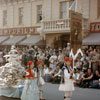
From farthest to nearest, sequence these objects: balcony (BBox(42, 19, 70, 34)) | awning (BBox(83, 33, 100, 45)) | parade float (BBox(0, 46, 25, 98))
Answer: balcony (BBox(42, 19, 70, 34)) < awning (BBox(83, 33, 100, 45)) < parade float (BBox(0, 46, 25, 98))

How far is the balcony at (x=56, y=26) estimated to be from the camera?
19.7 m

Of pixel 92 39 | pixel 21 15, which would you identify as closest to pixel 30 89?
pixel 92 39

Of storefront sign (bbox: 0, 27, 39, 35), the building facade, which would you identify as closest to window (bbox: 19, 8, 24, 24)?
the building facade

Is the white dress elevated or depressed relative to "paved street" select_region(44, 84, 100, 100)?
elevated

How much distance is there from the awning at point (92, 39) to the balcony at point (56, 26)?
5.91ft

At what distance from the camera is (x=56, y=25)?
20.4 metres

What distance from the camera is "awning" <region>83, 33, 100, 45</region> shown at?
17.9 meters

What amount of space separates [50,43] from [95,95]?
13.0m

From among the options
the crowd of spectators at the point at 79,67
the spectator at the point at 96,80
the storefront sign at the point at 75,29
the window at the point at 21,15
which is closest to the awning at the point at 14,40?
the window at the point at 21,15

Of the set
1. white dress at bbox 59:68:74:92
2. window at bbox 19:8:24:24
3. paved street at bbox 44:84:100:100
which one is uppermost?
window at bbox 19:8:24:24

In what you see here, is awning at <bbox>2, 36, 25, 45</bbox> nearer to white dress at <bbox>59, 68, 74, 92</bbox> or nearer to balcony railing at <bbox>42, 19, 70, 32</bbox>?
balcony railing at <bbox>42, 19, 70, 32</bbox>

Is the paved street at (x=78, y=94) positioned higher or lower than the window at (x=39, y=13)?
lower

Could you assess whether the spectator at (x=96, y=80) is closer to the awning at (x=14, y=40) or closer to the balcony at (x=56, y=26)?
the balcony at (x=56, y=26)

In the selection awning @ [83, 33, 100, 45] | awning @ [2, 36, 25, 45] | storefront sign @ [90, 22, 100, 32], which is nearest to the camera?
awning @ [83, 33, 100, 45]
